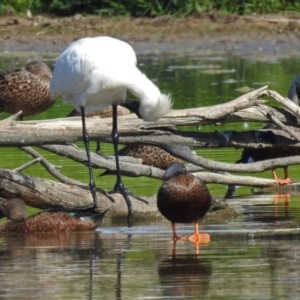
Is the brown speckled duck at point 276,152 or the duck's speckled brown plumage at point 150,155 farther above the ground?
the brown speckled duck at point 276,152

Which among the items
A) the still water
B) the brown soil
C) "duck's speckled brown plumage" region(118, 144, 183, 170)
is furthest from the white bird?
the brown soil

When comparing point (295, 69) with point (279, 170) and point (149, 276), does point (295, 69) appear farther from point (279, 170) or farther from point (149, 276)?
point (149, 276)

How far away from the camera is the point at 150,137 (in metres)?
10.3

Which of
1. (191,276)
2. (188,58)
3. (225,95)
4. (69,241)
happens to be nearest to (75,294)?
(191,276)

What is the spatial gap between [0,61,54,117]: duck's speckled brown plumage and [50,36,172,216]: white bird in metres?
1.98

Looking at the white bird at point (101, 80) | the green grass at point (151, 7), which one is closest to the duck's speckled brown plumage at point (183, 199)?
the white bird at point (101, 80)

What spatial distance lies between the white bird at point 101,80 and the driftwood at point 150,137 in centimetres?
12

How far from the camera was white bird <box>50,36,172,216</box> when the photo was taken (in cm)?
1041

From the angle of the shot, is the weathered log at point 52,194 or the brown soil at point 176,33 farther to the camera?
the brown soil at point 176,33

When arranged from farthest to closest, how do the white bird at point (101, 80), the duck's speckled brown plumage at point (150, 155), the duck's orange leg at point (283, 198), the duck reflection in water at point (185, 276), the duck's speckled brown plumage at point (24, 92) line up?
the duck's speckled brown plumage at point (24, 92), the duck's speckled brown plumage at point (150, 155), the duck's orange leg at point (283, 198), the white bird at point (101, 80), the duck reflection in water at point (185, 276)

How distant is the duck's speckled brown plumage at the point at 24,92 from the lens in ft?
42.6

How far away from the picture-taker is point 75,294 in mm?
7180

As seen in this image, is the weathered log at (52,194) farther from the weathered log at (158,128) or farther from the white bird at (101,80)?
the weathered log at (158,128)

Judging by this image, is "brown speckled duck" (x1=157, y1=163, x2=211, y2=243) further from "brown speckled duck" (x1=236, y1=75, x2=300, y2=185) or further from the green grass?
the green grass
